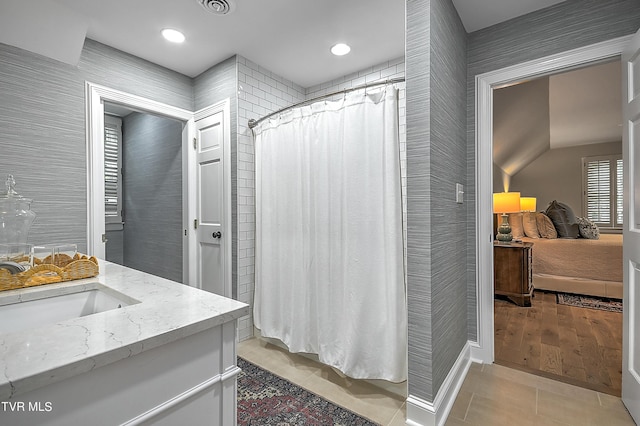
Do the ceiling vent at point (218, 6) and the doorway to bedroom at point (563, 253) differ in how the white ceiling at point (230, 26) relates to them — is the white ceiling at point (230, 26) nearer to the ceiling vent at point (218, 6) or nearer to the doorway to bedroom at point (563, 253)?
the ceiling vent at point (218, 6)

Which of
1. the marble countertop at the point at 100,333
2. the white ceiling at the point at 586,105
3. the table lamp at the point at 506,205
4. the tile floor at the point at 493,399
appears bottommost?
the tile floor at the point at 493,399

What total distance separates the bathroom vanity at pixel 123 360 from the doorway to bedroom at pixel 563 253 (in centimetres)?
224

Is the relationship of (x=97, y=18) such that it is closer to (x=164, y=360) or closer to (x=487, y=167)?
(x=164, y=360)

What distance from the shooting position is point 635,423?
1.61m

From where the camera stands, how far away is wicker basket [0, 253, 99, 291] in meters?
1.14

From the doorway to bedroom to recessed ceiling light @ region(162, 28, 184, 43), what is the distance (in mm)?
2496

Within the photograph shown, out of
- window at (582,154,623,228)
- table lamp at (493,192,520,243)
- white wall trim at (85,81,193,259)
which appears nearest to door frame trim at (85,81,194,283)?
white wall trim at (85,81,193,259)

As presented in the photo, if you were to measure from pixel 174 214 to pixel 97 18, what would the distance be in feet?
5.95

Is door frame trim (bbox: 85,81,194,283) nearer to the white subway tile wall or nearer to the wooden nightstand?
the white subway tile wall

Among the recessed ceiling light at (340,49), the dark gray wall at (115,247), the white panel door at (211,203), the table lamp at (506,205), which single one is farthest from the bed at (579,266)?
the dark gray wall at (115,247)

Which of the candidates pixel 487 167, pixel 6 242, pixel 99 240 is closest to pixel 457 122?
pixel 487 167

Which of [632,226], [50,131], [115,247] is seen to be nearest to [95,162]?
[50,131]

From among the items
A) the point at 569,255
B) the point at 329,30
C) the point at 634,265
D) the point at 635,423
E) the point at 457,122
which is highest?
the point at 329,30

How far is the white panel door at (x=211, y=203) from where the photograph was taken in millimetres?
2760
